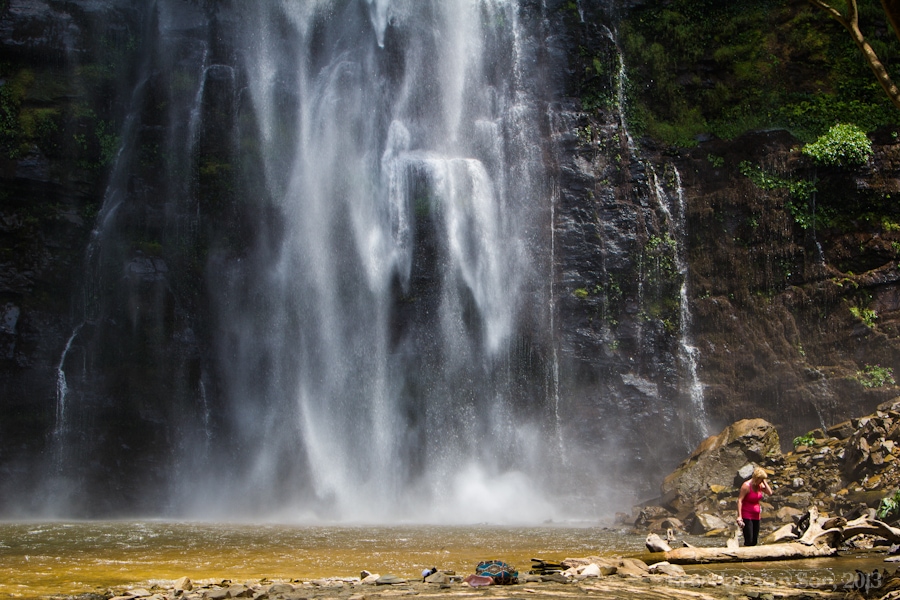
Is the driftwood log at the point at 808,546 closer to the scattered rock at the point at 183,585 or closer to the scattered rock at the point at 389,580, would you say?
the scattered rock at the point at 389,580

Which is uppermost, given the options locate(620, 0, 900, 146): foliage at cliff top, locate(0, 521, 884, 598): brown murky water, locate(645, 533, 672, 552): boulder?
locate(620, 0, 900, 146): foliage at cliff top

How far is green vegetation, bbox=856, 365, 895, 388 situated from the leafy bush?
18.2ft

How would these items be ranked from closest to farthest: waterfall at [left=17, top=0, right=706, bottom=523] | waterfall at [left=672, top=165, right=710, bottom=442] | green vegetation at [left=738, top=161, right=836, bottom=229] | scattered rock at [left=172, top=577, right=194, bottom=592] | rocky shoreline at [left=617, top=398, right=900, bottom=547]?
scattered rock at [left=172, top=577, right=194, bottom=592]
rocky shoreline at [left=617, top=398, right=900, bottom=547]
waterfall at [left=672, top=165, right=710, bottom=442]
waterfall at [left=17, top=0, right=706, bottom=523]
green vegetation at [left=738, top=161, right=836, bottom=229]

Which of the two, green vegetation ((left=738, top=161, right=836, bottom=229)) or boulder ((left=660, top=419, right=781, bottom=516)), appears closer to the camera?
Result: boulder ((left=660, top=419, right=781, bottom=516))

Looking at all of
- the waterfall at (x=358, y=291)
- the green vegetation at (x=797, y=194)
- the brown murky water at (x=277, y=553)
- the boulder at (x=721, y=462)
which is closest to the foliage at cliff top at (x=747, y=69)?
the green vegetation at (x=797, y=194)

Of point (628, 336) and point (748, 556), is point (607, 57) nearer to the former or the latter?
point (628, 336)

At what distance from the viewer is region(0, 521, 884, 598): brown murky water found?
8.90 metres

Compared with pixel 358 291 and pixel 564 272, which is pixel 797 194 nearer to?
pixel 564 272

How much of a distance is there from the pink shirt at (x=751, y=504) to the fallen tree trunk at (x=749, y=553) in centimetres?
76

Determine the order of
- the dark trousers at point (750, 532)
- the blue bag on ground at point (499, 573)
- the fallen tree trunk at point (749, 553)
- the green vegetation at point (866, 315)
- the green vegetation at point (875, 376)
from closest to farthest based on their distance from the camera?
the blue bag on ground at point (499, 573), the fallen tree trunk at point (749, 553), the dark trousers at point (750, 532), the green vegetation at point (875, 376), the green vegetation at point (866, 315)

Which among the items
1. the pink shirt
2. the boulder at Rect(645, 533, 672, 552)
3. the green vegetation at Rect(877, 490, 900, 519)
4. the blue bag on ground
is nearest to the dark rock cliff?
the green vegetation at Rect(877, 490, 900, 519)

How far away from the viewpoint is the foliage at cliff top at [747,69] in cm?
2305

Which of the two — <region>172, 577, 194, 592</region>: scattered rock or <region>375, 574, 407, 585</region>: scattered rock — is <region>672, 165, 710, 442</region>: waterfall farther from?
<region>172, 577, 194, 592</region>: scattered rock

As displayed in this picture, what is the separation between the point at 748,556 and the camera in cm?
938
